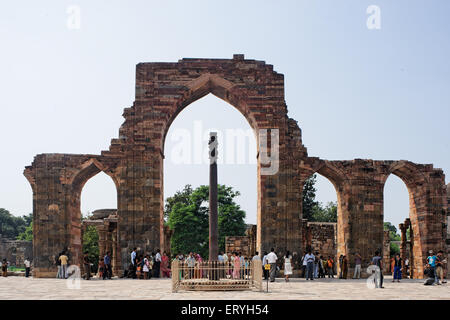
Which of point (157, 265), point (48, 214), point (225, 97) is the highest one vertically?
point (225, 97)

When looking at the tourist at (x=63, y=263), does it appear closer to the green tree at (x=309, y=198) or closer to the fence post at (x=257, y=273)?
the fence post at (x=257, y=273)

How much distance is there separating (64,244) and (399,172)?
46.1ft

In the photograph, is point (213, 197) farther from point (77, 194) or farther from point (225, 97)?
point (77, 194)

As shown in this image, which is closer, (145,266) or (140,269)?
(145,266)

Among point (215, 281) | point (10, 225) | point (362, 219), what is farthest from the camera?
point (10, 225)

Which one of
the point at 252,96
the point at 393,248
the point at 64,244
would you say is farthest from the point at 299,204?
the point at 393,248

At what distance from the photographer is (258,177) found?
23.7 m

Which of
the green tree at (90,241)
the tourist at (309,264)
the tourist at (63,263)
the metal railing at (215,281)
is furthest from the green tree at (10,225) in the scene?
the metal railing at (215,281)

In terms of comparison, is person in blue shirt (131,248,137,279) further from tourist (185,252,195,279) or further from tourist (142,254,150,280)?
tourist (185,252,195,279)

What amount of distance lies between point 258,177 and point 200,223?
2575 cm

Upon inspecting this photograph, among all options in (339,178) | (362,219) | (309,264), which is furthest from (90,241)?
(309,264)

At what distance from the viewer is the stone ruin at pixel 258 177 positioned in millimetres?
22875

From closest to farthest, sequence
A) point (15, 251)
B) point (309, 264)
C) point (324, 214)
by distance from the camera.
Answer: point (309, 264), point (15, 251), point (324, 214)

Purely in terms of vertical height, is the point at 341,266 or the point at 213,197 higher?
the point at 213,197
